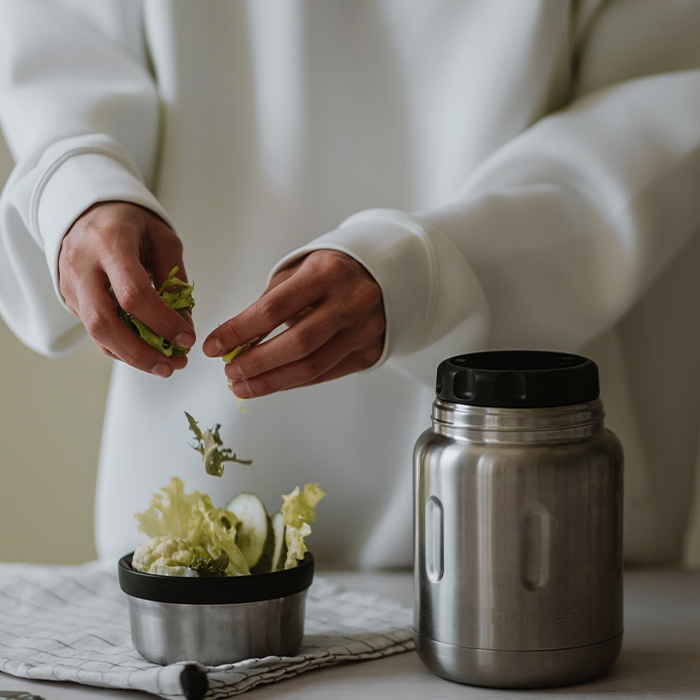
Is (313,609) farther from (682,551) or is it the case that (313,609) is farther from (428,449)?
(682,551)

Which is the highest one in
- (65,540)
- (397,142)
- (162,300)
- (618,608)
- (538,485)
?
(397,142)

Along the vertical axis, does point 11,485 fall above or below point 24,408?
below

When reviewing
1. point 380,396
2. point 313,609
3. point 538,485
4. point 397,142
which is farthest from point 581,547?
point 397,142

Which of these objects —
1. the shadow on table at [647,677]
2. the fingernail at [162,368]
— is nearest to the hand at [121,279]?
the fingernail at [162,368]

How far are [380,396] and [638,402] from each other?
1.02ft

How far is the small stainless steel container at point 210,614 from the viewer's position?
66cm

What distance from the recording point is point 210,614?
66cm

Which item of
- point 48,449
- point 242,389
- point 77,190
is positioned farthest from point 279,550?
point 48,449

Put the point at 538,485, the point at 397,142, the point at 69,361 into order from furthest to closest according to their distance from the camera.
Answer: the point at 69,361 < the point at 397,142 < the point at 538,485

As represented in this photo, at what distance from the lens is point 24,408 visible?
1596 mm

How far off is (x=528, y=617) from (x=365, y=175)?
56cm

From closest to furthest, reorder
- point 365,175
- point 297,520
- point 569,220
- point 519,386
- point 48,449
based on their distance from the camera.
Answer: point 519,386 → point 297,520 → point 569,220 → point 365,175 → point 48,449

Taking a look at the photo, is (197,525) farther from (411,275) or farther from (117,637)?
(411,275)

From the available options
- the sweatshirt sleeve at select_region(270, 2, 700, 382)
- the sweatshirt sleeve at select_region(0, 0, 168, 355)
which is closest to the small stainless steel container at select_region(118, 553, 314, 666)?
the sweatshirt sleeve at select_region(270, 2, 700, 382)
